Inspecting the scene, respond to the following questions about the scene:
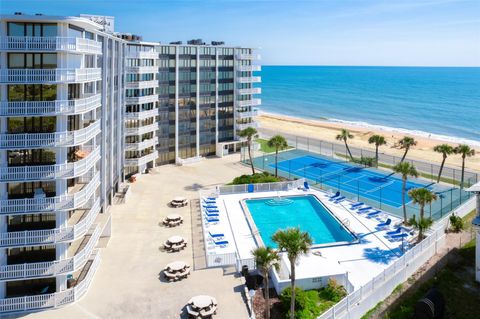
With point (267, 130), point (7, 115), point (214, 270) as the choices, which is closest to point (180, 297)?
point (214, 270)

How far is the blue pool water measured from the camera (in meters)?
36.5

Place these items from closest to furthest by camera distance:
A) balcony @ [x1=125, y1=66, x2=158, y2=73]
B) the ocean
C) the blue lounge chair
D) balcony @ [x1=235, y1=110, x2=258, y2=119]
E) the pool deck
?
the pool deck < the blue lounge chair < balcony @ [x1=125, y1=66, x2=158, y2=73] < balcony @ [x1=235, y1=110, x2=258, y2=119] < the ocean

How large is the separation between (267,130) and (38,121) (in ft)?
256

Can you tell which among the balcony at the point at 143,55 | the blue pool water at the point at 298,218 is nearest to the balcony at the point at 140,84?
the balcony at the point at 143,55

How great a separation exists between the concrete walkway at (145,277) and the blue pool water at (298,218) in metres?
6.65

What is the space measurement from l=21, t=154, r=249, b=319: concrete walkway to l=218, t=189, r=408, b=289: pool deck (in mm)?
3840

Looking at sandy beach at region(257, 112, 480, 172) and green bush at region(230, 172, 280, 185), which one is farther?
sandy beach at region(257, 112, 480, 172)

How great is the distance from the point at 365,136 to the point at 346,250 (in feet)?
222

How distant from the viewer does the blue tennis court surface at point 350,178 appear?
47.6 meters

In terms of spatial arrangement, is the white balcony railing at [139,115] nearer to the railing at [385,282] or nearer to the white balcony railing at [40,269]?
the white balcony railing at [40,269]

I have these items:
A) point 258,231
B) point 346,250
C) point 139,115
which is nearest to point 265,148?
point 139,115

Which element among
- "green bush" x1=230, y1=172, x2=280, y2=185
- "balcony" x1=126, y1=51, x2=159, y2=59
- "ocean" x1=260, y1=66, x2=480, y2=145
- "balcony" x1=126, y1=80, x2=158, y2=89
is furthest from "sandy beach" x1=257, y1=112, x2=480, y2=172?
"balcony" x1=126, y1=51, x2=159, y2=59

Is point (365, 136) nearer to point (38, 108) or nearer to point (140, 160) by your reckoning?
point (140, 160)

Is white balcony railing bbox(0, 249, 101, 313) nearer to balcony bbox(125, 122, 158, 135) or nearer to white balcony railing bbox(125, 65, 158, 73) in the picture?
balcony bbox(125, 122, 158, 135)
